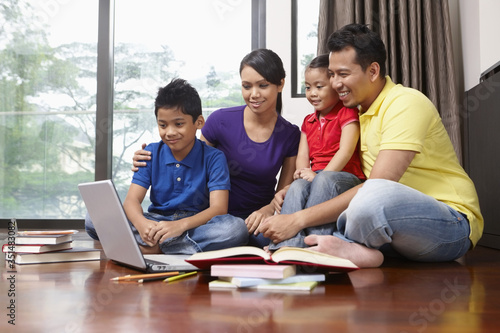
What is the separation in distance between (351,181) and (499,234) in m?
0.88

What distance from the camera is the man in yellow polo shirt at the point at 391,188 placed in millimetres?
1401

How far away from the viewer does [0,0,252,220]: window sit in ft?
11.6

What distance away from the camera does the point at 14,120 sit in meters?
3.66

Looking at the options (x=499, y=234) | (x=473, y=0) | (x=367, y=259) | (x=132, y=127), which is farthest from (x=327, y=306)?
(x=132, y=127)

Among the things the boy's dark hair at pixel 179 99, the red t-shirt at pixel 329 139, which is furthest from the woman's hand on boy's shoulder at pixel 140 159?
the red t-shirt at pixel 329 139

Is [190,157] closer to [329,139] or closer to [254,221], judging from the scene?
[254,221]

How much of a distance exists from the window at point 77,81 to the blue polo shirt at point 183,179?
66.8 inches

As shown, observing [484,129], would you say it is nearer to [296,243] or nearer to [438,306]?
[296,243]

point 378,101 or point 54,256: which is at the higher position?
point 378,101

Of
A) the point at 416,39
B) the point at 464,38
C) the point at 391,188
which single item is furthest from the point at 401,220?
the point at 464,38

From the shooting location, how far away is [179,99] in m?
1.85

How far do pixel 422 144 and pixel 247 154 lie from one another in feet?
2.47

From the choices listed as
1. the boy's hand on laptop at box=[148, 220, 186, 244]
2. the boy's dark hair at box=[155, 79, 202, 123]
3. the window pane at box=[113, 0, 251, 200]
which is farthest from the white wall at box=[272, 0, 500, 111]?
the boy's hand on laptop at box=[148, 220, 186, 244]

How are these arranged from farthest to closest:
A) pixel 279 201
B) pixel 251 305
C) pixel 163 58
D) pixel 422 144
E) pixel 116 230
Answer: pixel 163 58 < pixel 279 201 < pixel 422 144 < pixel 116 230 < pixel 251 305
